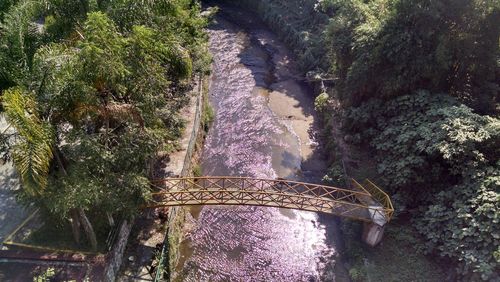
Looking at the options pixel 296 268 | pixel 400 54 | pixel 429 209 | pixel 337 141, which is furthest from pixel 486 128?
pixel 296 268

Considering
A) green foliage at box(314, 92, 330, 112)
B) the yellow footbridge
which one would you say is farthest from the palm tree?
green foliage at box(314, 92, 330, 112)

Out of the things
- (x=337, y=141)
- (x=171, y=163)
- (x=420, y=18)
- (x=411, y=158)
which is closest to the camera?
(x=411, y=158)

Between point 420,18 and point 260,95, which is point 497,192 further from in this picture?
point 260,95

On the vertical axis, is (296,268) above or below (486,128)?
below

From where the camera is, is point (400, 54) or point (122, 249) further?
point (400, 54)

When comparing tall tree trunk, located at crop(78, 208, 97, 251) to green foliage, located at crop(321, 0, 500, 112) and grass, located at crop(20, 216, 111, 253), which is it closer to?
grass, located at crop(20, 216, 111, 253)

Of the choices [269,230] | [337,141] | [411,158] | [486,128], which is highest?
[486,128]

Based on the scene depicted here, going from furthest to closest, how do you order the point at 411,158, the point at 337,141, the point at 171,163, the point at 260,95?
the point at 260,95 → the point at 337,141 → the point at 171,163 → the point at 411,158
